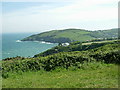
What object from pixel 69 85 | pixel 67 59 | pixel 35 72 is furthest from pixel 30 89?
pixel 67 59

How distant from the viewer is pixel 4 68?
1830 centimetres

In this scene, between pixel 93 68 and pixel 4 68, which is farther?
pixel 4 68

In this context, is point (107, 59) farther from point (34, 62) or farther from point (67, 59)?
point (34, 62)

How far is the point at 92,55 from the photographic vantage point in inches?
Result: 748

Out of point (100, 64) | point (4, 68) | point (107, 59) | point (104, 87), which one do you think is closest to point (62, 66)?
point (100, 64)

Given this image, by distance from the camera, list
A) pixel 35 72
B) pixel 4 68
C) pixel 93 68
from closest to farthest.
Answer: pixel 93 68
pixel 35 72
pixel 4 68

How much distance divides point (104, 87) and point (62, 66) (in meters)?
8.02

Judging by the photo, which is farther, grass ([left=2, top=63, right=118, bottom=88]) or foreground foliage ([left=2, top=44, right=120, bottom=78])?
foreground foliage ([left=2, top=44, right=120, bottom=78])

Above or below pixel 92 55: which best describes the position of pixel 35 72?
below

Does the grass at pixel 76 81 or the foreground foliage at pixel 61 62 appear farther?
the foreground foliage at pixel 61 62

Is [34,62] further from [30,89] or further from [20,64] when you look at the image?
[30,89]

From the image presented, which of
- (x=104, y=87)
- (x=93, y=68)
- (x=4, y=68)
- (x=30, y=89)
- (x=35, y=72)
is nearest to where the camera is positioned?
(x=104, y=87)

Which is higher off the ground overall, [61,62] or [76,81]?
[61,62]

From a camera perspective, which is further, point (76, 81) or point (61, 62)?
point (61, 62)
